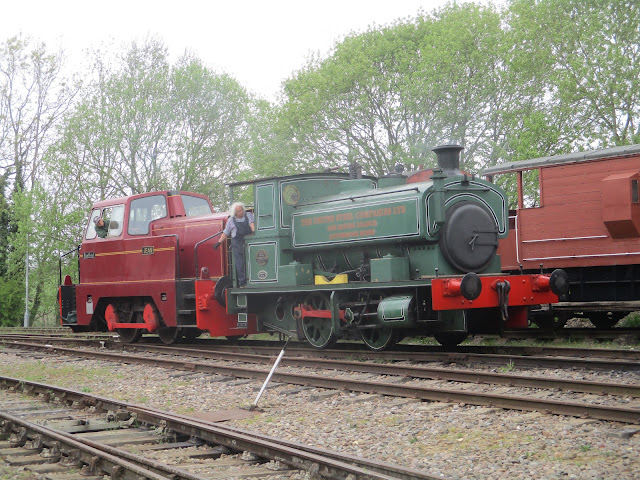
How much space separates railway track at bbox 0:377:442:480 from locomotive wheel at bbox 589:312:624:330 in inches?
403

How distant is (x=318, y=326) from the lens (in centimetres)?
1130

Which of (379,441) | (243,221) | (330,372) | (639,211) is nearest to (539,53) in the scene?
(639,211)

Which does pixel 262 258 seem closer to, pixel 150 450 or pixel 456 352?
pixel 456 352

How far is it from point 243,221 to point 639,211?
22.6ft

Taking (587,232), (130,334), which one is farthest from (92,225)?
(587,232)

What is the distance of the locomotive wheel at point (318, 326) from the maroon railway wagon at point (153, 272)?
3.95ft

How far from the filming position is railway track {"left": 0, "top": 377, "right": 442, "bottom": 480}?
4664mm

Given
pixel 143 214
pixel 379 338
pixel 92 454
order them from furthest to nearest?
pixel 143 214 < pixel 379 338 < pixel 92 454

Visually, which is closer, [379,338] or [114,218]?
[379,338]

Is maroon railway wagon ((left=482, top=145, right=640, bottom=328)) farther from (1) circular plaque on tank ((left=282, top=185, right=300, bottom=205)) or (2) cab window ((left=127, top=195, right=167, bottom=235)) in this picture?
(2) cab window ((left=127, top=195, right=167, bottom=235))

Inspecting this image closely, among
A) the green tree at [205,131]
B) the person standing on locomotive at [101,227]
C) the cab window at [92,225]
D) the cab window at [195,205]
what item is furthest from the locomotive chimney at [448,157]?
the green tree at [205,131]

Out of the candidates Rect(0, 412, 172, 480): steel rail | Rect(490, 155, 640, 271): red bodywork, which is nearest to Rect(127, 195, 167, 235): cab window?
Rect(490, 155, 640, 271): red bodywork

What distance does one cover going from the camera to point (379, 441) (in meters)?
5.57

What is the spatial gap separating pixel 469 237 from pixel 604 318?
5.68 meters
